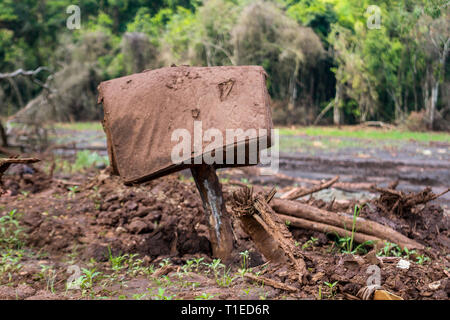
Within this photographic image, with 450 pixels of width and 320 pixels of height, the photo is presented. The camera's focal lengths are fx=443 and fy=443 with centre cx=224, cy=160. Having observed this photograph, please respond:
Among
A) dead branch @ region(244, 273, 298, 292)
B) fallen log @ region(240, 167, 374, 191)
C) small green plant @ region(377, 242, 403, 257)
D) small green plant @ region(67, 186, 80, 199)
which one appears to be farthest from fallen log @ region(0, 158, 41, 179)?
fallen log @ region(240, 167, 374, 191)

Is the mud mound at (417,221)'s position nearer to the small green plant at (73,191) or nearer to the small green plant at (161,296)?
the small green plant at (161,296)

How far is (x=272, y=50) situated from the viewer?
59.4 ft

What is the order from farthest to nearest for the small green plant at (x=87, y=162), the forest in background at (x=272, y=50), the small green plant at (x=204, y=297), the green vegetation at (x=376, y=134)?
the green vegetation at (x=376, y=134), the forest in background at (x=272, y=50), the small green plant at (x=87, y=162), the small green plant at (x=204, y=297)

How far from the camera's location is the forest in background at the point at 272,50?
8789mm

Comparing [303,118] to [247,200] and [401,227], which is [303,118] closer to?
[401,227]

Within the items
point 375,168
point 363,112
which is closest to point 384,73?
point 363,112

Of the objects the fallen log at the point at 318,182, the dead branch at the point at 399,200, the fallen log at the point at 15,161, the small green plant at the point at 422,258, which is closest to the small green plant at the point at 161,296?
the fallen log at the point at 15,161

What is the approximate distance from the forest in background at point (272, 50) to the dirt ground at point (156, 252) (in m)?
2.96

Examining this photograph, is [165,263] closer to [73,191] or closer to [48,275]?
[48,275]

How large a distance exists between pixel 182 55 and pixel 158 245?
42.0 feet

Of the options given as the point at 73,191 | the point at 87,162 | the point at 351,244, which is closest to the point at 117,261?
the point at 351,244

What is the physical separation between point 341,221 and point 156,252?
1.68 meters

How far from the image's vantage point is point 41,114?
11758 millimetres
